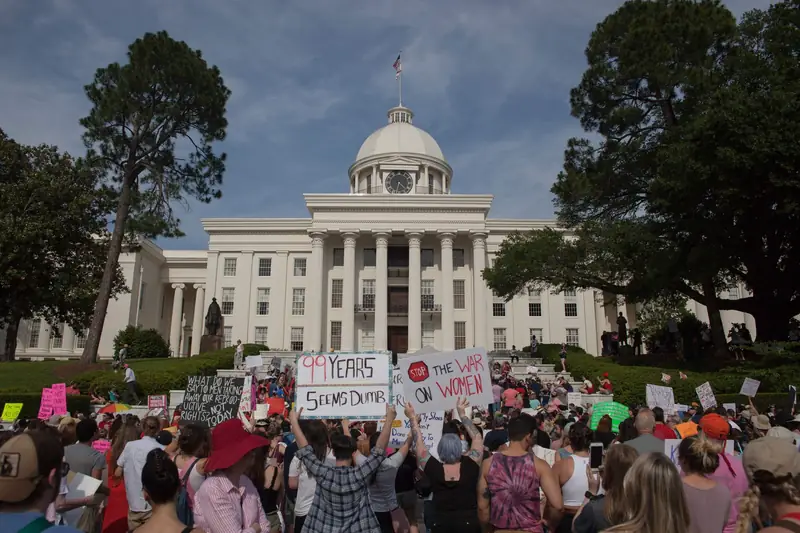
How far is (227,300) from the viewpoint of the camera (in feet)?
168

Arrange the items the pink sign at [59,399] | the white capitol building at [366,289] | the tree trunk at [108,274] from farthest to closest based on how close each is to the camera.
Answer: the white capitol building at [366,289]
the tree trunk at [108,274]
the pink sign at [59,399]

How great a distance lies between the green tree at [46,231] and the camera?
87.0 feet

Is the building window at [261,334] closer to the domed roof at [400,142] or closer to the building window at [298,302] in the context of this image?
the building window at [298,302]

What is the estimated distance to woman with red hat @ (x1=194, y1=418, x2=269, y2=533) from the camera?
3.77 metres

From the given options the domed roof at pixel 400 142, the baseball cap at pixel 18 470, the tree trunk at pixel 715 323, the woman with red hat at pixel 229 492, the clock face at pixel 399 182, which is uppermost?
the domed roof at pixel 400 142

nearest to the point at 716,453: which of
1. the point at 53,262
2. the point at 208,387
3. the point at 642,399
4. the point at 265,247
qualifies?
the point at 208,387

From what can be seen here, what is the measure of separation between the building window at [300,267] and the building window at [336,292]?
399 centimetres

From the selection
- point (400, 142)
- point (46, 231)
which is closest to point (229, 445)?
point (46, 231)

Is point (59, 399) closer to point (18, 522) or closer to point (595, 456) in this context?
point (595, 456)

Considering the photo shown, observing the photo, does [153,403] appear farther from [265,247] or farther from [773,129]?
[265,247]

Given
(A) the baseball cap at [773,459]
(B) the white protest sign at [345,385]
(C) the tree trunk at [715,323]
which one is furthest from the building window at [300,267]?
(A) the baseball cap at [773,459]

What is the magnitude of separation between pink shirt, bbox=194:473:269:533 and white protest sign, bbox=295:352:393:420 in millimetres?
2536

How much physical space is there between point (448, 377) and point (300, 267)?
151 ft

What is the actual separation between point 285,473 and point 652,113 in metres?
26.0
